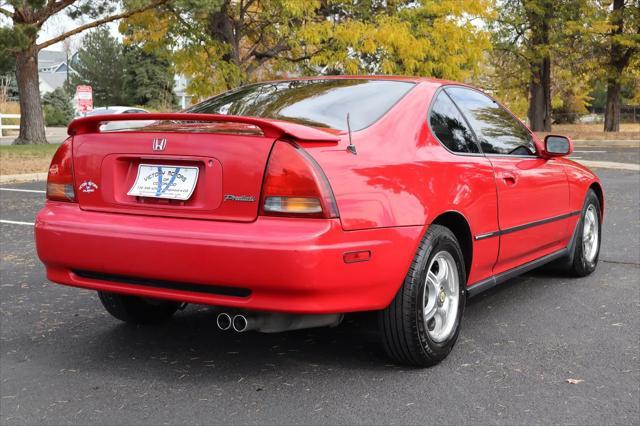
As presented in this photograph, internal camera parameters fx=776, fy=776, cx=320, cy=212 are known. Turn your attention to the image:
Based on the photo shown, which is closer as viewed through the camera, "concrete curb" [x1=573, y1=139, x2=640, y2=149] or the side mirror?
the side mirror

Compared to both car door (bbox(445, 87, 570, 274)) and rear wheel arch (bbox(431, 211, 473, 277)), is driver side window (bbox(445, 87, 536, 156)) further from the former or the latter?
rear wheel arch (bbox(431, 211, 473, 277))

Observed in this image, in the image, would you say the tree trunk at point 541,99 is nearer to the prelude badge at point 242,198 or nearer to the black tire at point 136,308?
the black tire at point 136,308

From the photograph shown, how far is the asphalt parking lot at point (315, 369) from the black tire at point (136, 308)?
0.08m

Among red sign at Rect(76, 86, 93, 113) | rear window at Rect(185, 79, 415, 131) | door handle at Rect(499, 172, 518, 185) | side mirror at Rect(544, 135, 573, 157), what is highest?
red sign at Rect(76, 86, 93, 113)

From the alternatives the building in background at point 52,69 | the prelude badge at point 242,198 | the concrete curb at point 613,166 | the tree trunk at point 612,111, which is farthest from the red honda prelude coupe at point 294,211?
the building in background at point 52,69

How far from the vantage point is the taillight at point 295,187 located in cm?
325

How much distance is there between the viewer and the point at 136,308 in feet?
14.6

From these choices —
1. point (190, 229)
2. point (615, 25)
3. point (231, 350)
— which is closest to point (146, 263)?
point (190, 229)

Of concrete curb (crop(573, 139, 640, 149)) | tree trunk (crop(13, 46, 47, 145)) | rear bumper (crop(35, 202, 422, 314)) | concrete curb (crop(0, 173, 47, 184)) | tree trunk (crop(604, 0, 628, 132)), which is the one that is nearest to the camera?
rear bumper (crop(35, 202, 422, 314))

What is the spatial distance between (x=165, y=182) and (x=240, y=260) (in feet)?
1.83

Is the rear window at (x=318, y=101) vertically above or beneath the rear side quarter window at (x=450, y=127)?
above

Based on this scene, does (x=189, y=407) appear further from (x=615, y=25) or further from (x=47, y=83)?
(x=47, y=83)

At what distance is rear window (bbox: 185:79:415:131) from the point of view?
3.80 m

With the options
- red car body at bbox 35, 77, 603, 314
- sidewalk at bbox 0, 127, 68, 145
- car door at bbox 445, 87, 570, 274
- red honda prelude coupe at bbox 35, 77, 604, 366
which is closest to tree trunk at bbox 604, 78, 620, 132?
sidewalk at bbox 0, 127, 68, 145
